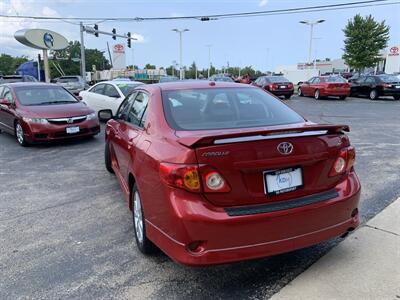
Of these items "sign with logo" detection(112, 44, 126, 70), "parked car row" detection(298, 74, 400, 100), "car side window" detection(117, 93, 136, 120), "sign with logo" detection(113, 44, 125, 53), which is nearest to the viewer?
"car side window" detection(117, 93, 136, 120)

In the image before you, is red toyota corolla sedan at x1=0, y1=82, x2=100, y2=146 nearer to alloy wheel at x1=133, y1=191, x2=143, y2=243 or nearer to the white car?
the white car

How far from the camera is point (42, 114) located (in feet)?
29.8

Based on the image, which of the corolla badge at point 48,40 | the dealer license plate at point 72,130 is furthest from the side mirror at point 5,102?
the corolla badge at point 48,40

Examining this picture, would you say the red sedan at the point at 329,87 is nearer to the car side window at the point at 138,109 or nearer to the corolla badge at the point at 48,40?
the corolla badge at the point at 48,40

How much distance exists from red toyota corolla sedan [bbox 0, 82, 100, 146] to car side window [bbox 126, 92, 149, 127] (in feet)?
16.2

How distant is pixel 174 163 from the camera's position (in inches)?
115

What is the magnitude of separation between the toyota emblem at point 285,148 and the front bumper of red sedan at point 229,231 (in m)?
0.43

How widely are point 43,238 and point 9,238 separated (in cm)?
36

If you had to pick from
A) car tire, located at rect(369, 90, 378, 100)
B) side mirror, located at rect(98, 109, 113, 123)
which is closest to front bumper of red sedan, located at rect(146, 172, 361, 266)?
side mirror, located at rect(98, 109, 113, 123)

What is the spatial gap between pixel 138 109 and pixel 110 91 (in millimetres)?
8875

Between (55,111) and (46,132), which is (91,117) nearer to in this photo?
(55,111)

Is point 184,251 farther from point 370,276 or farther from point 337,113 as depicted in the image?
point 337,113

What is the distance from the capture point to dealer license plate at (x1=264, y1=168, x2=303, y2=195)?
2.96 meters

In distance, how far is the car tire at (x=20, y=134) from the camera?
9.22 m
